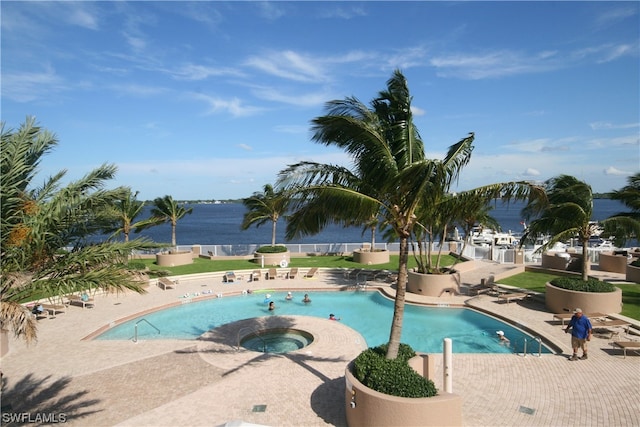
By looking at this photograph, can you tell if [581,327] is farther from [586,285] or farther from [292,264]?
[292,264]

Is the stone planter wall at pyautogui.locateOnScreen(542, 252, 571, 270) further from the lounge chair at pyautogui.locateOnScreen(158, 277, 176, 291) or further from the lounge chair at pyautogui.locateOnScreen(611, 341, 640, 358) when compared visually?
the lounge chair at pyautogui.locateOnScreen(158, 277, 176, 291)

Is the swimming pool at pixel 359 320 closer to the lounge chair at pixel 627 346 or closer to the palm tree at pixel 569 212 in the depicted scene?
the lounge chair at pixel 627 346

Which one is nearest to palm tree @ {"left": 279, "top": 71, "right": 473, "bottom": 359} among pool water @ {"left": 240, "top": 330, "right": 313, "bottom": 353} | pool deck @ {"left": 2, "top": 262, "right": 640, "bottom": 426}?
pool deck @ {"left": 2, "top": 262, "right": 640, "bottom": 426}

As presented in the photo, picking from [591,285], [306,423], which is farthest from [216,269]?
[591,285]

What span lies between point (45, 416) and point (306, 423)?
5.73 metres

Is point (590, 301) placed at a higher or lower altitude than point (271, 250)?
lower

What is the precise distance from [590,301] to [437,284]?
6.41 m

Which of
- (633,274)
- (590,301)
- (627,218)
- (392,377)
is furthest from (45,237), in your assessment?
(633,274)

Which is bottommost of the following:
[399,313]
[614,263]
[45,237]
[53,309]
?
[53,309]

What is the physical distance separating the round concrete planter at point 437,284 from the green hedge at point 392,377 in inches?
456

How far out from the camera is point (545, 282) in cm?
2088

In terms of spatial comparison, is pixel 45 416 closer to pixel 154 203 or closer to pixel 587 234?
pixel 587 234

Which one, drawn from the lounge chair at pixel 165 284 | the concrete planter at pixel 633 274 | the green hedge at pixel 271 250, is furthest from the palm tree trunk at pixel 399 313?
the green hedge at pixel 271 250

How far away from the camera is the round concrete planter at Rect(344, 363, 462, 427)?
6738mm
